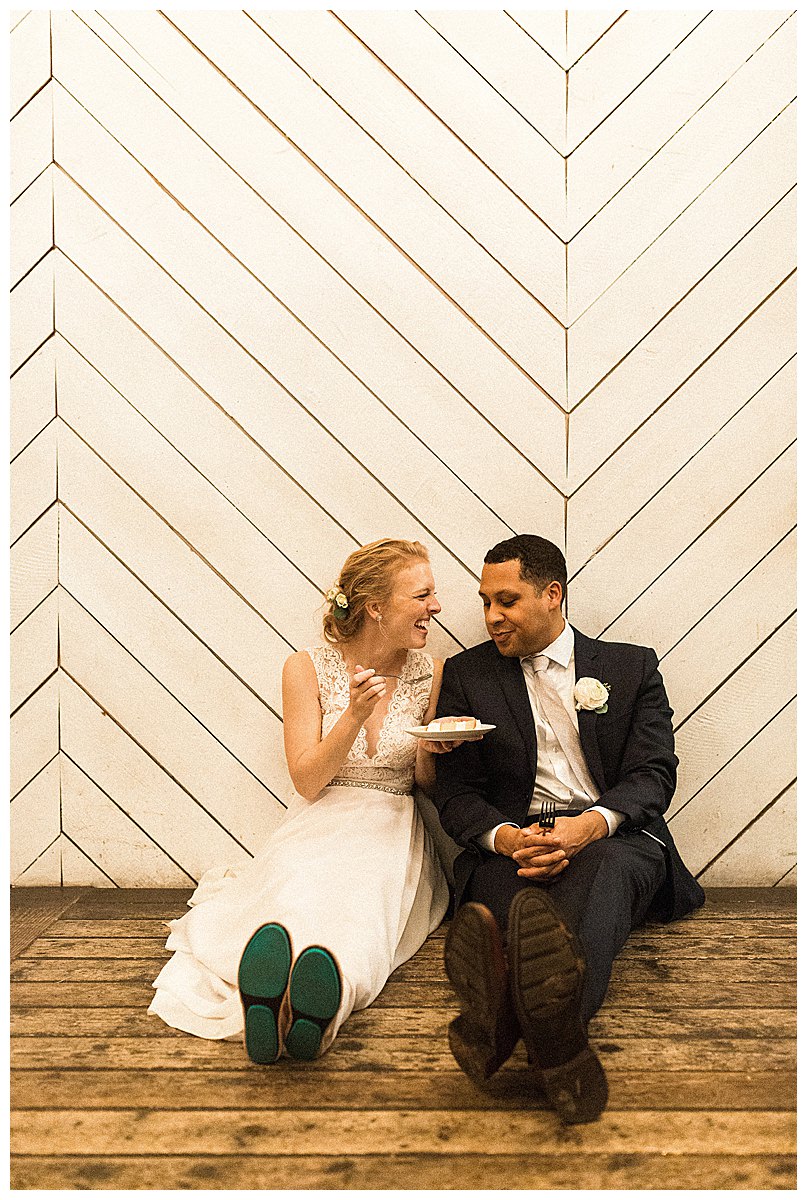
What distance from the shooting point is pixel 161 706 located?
10.1 feet

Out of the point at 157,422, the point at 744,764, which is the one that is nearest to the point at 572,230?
the point at 157,422

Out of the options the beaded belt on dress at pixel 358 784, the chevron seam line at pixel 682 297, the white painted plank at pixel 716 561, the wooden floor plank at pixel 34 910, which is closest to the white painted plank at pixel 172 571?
the beaded belt on dress at pixel 358 784

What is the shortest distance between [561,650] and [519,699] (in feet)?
0.65

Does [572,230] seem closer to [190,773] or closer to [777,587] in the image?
[777,587]

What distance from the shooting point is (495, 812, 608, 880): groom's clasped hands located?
239cm

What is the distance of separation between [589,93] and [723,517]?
1.38m

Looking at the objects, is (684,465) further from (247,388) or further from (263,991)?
(263,991)

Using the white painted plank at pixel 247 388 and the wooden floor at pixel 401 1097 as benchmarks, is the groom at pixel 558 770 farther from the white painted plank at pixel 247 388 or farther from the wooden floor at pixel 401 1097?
the white painted plank at pixel 247 388

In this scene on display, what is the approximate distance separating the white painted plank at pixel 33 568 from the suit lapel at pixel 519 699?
1.47 meters

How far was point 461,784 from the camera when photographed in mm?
2693

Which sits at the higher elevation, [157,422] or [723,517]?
[723,517]
